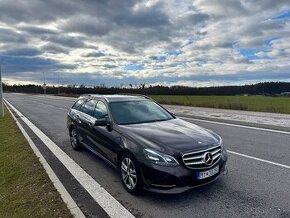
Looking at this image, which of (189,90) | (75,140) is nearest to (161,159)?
(75,140)

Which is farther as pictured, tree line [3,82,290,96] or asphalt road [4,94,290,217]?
tree line [3,82,290,96]

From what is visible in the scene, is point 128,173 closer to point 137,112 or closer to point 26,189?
point 137,112

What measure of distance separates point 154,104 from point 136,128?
1724 millimetres

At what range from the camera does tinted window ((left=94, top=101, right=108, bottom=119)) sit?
6.62 meters

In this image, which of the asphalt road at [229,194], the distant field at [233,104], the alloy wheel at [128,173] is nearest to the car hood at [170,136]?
the alloy wheel at [128,173]

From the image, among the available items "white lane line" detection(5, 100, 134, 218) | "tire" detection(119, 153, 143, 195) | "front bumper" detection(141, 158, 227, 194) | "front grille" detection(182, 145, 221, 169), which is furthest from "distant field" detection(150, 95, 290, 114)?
"front bumper" detection(141, 158, 227, 194)

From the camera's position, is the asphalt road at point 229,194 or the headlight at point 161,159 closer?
the asphalt road at point 229,194

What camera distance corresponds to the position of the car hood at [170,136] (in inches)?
188

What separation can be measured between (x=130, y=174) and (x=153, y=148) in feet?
2.37

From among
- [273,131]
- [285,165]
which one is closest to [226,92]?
[273,131]

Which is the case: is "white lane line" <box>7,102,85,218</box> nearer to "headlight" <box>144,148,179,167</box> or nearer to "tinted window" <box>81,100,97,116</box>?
"headlight" <box>144,148,179,167</box>

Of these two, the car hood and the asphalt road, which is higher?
the car hood

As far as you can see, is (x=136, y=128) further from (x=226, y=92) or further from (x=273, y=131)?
(x=226, y=92)

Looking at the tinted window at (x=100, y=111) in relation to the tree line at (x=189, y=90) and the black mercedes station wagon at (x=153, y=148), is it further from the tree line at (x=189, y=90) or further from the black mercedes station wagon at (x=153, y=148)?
the tree line at (x=189, y=90)
